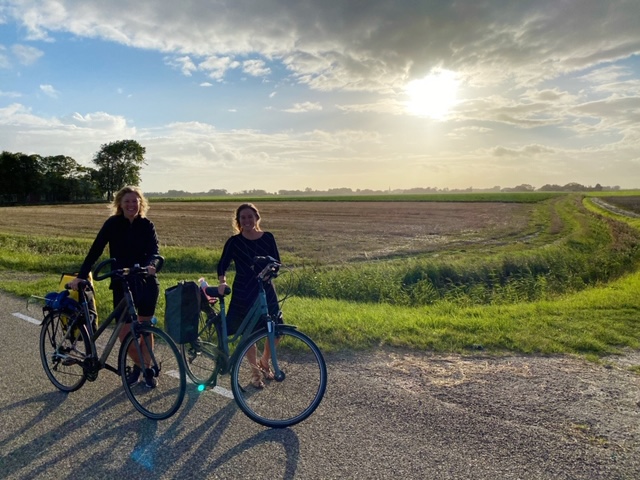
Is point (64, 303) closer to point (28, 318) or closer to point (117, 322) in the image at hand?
point (117, 322)

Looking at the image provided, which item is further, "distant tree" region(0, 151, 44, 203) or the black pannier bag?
"distant tree" region(0, 151, 44, 203)

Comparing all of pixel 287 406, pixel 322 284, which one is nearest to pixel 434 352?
pixel 287 406

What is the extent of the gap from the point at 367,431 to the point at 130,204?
10.9 ft

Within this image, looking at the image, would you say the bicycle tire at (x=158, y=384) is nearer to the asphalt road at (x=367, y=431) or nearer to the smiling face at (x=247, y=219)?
the asphalt road at (x=367, y=431)

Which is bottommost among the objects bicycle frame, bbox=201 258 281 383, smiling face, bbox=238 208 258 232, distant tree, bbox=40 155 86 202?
bicycle frame, bbox=201 258 281 383

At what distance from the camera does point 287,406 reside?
4078mm

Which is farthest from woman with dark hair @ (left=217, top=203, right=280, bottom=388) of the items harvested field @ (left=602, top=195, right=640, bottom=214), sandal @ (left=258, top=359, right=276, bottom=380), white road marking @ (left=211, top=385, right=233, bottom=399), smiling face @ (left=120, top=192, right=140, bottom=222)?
harvested field @ (left=602, top=195, right=640, bottom=214)

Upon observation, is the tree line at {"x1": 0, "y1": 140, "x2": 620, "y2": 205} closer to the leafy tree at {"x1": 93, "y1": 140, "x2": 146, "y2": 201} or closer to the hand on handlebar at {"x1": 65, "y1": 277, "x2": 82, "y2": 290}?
the leafy tree at {"x1": 93, "y1": 140, "x2": 146, "y2": 201}

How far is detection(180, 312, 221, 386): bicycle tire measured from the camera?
4398 mm

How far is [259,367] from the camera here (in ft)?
14.8

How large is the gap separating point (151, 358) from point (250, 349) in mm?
976

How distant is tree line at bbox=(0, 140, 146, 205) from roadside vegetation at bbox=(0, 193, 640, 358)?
88.6 meters

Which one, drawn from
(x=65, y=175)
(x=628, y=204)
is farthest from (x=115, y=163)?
(x=628, y=204)

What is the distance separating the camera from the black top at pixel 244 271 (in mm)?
4578
